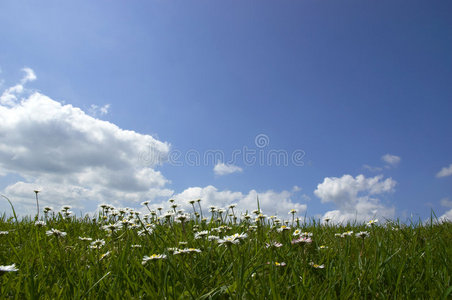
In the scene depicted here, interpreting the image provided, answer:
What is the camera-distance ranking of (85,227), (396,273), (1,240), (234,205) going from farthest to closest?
1. (85,227)
2. (234,205)
3. (1,240)
4. (396,273)

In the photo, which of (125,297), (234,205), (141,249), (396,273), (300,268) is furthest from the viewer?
(234,205)

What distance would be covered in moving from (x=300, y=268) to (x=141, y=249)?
2.00m

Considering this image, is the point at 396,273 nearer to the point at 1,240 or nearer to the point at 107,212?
the point at 1,240

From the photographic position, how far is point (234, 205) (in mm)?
7590

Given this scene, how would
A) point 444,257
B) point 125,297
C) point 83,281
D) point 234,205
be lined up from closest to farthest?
point 125,297 → point 83,281 → point 444,257 → point 234,205

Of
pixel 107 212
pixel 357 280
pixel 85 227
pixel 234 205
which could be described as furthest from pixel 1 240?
pixel 357 280

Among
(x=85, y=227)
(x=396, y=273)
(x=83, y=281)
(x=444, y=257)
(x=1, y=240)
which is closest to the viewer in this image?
(x=83, y=281)

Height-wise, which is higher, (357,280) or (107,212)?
(107,212)

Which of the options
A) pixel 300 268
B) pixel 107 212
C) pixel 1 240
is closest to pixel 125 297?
pixel 300 268

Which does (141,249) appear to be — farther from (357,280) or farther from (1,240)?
(1,240)

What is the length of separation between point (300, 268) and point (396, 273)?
0.92 metres

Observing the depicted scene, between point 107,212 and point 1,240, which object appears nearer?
point 1,240

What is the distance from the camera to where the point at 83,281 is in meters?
2.90

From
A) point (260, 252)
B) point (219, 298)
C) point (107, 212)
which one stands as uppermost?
point (107, 212)
